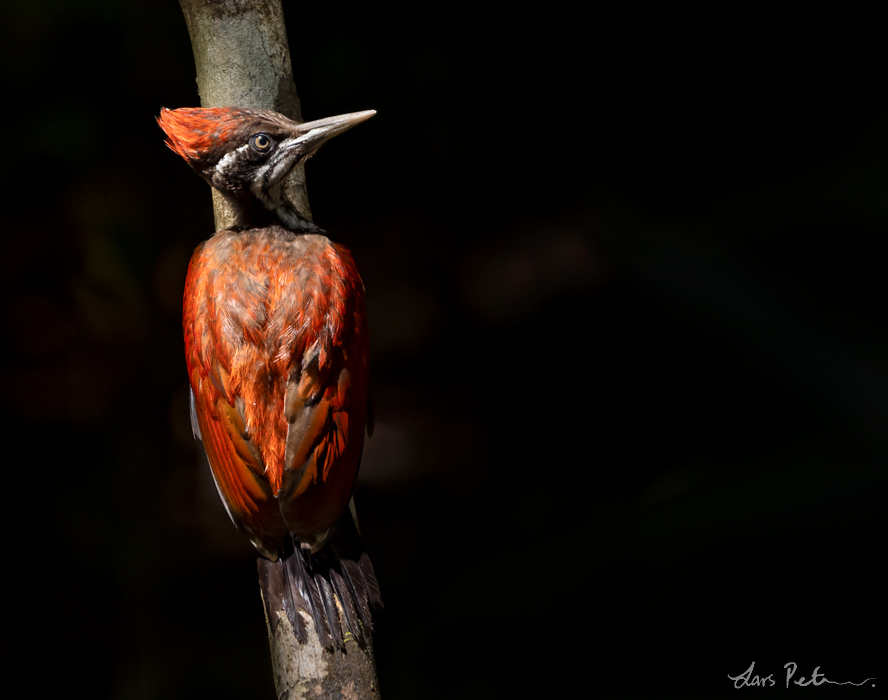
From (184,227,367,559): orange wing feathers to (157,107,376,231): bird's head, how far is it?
8cm

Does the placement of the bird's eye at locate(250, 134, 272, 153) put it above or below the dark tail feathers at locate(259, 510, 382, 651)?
above

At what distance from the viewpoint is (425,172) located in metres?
1.56

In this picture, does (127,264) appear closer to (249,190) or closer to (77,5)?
(77,5)

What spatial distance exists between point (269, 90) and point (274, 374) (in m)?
0.46

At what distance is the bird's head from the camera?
36.6 inches

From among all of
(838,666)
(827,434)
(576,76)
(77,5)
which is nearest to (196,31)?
(77,5)

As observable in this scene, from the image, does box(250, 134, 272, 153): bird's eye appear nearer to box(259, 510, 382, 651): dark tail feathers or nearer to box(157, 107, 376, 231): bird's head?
box(157, 107, 376, 231): bird's head

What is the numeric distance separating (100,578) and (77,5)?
122 cm
